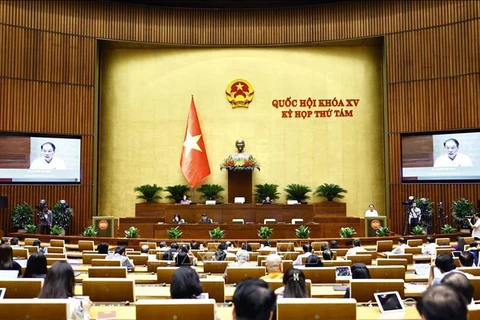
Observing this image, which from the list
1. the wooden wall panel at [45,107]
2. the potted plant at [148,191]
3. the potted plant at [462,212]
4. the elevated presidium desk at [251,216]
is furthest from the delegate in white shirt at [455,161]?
the wooden wall panel at [45,107]

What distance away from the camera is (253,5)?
1648 cm

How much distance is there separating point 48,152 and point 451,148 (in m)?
12.0

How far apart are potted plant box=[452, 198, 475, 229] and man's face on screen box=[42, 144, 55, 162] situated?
1184 centimetres

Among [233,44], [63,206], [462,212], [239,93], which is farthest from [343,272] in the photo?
[233,44]

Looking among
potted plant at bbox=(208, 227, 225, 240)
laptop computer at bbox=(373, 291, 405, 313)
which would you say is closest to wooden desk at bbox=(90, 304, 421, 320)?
laptop computer at bbox=(373, 291, 405, 313)

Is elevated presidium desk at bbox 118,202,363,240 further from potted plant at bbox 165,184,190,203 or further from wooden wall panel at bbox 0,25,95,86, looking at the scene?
wooden wall panel at bbox 0,25,95,86

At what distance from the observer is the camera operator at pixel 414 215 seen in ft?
45.0

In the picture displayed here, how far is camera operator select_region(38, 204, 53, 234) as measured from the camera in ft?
44.4

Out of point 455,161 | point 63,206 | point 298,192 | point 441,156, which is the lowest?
point 63,206

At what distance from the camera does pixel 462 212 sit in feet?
43.7

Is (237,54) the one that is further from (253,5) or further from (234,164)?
(234,164)

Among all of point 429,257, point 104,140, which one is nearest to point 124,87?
point 104,140

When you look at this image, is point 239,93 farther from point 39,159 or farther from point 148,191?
point 39,159

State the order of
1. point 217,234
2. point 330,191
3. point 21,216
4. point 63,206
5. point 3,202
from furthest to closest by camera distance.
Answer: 1. point 330,191
2. point 63,206
3. point 21,216
4. point 3,202
5. point 217,234
